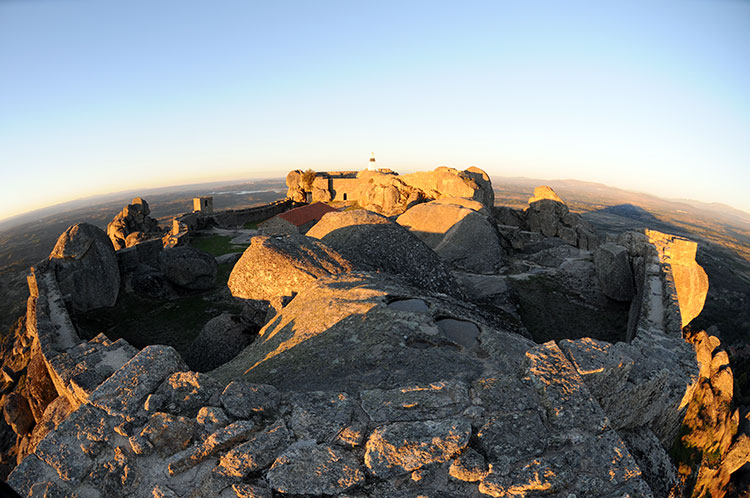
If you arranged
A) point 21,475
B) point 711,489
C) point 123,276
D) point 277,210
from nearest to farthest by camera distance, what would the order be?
point 21,475 → point 711,489 → point 123,276 → point 277,210

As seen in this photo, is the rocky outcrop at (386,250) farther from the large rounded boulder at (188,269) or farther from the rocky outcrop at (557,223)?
the rocky outcrop at (557,223)

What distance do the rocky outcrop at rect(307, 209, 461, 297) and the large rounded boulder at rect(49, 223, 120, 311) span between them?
9.74 m

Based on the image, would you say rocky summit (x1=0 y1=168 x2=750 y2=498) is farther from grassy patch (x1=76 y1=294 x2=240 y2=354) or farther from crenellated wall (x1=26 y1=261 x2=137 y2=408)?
grassy patch (x1=76 y1=294 x2=240 y2=354)

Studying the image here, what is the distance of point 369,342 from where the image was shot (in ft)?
19.9

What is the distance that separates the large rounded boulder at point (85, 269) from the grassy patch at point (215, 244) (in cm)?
714

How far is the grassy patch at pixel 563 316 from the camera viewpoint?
12.6 meters

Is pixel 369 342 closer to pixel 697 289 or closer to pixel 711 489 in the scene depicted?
pixel 711 489

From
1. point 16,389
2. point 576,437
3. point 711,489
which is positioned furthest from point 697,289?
point 16,389

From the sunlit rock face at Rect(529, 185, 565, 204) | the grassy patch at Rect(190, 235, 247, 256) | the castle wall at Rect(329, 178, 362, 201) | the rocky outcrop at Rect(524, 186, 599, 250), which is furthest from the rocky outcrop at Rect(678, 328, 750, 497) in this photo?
the castle wall at Rect(329, 178, 362, 201)

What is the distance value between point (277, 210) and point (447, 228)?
85.1ft

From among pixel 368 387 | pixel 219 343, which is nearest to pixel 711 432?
pixel 368 387

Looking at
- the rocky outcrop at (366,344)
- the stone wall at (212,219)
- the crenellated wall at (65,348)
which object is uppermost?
the stone wall at (212,219)

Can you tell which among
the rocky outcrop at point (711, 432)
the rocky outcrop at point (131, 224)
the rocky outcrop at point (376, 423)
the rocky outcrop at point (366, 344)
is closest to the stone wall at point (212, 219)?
the rocky outcrop at point (131, 224)

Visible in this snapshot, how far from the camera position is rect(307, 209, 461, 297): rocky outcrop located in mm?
11367
